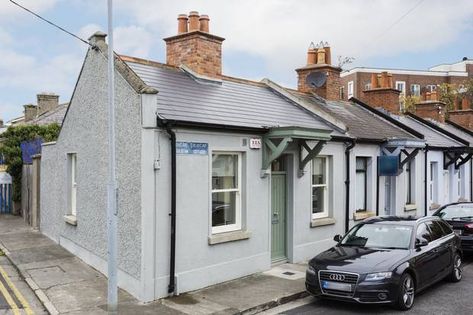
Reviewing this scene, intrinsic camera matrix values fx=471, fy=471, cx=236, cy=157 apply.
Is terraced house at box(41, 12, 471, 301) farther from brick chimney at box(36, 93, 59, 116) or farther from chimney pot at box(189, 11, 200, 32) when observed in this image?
brick chimney at box(36, 93, 59, 116)

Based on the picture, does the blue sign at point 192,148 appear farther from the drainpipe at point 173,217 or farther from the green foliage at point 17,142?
the green foliage at point 17,142

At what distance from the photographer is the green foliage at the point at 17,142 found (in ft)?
60.1

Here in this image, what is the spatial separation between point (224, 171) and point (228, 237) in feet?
4.76

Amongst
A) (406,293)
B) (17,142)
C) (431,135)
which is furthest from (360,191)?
(17,142)

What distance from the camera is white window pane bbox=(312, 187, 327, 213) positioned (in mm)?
12935

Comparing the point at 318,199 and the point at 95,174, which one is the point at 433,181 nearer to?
the point at 318,199

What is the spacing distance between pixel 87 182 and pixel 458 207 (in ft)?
34.7

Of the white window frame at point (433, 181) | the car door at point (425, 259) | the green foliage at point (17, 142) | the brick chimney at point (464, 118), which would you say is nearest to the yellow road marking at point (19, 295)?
the car door at point (425, 259)

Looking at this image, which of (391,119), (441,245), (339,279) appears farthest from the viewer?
(391,119)

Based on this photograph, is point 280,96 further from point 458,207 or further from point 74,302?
point 74,302

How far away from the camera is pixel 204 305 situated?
8344 millimetres

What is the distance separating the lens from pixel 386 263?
8273 mm

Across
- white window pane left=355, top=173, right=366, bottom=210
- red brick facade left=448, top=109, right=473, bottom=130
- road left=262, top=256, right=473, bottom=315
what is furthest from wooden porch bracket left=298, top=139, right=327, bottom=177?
red brick facade left=448, top=109, right=473, bottom=130

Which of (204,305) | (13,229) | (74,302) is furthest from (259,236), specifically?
A: (13,229)
